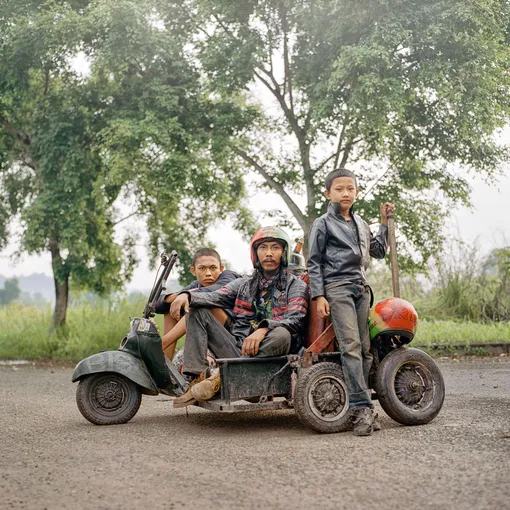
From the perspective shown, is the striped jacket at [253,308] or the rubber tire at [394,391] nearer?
the rubber tire at [394,391]

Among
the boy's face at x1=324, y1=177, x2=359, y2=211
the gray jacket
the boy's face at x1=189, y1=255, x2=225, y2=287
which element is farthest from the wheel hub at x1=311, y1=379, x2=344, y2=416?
the boy's face at x1=189, y1=255, x2=225, y2=287

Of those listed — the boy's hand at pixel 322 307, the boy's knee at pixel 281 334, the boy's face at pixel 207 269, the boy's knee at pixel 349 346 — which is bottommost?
the boy's knee at pixel 349 346

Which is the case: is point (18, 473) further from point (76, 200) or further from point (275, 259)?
point (76, 200)

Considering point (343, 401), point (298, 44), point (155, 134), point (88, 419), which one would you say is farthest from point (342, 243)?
point (298, 44)

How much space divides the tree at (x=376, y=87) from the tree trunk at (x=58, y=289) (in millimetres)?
5199

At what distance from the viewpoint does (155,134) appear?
707 inches

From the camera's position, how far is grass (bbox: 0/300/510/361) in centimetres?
1605

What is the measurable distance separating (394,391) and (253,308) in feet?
4.52

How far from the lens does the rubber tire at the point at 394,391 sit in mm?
6523

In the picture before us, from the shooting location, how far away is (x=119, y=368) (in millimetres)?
7070

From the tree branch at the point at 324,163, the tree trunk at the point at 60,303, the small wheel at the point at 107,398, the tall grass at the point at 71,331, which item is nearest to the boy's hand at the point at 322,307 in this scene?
the small wheel at the point at 107,398

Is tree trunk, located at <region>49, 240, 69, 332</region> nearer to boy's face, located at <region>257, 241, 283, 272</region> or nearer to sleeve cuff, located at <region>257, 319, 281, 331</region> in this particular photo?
boy's face, located at <region>257, 241, 283, 272</region>

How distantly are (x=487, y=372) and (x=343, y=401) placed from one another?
236 inches

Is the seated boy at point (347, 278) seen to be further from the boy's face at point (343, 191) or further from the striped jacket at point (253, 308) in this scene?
the striped jacket at point (253, 308)
